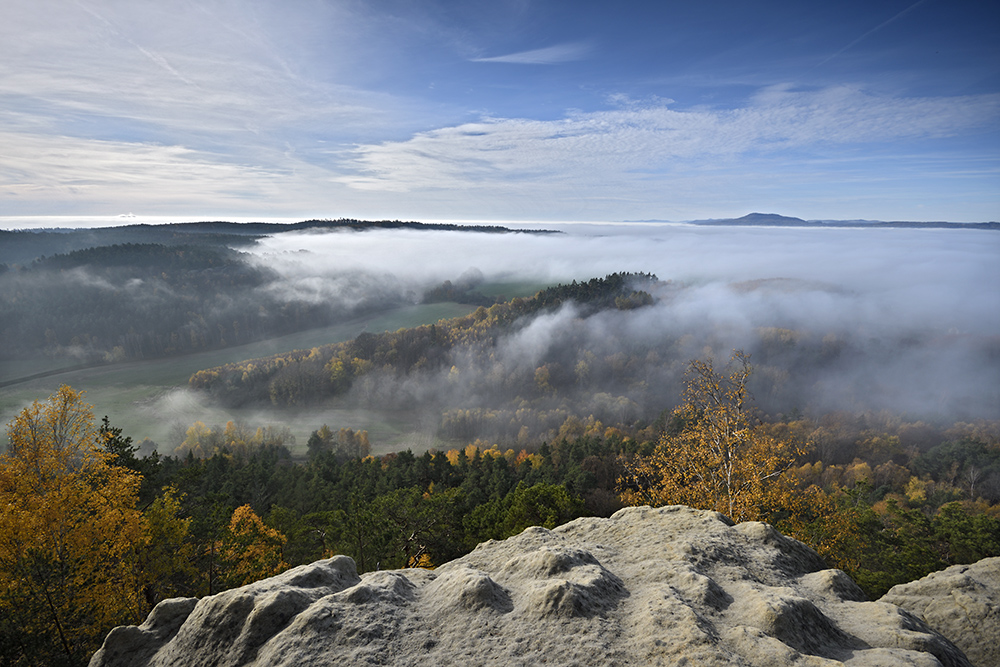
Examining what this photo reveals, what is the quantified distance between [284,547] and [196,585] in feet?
42.6

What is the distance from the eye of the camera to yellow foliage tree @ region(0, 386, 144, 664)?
14.9 m

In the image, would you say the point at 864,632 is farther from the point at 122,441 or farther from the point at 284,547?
the point at 122,441

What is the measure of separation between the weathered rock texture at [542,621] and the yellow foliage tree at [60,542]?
9.37 m

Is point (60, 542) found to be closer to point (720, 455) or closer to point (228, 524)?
point (228, 524)

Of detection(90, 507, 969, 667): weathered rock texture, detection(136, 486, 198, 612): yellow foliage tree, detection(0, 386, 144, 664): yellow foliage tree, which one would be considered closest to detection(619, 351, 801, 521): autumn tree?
detection(90, 507, 969, 667): weathered rock texture

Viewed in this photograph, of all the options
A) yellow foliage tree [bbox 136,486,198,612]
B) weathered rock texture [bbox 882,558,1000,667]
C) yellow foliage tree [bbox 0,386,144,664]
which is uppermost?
weathered rock texture [bbox 882,558,1000,667]

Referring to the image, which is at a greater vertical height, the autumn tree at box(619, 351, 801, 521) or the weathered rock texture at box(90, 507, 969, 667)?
the weathered rock texture at box(90, 507, 969, 667)

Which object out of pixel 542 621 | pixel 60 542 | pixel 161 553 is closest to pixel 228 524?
pixel 161 553

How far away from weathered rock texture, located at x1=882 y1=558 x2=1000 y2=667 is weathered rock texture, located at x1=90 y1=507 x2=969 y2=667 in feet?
7.48

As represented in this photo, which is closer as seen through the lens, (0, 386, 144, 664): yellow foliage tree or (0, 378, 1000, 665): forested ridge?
(0, 386, 144, 664): yellow foliage tree

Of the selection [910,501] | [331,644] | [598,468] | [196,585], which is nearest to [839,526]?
[331,644]

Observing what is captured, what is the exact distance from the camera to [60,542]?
1719cm

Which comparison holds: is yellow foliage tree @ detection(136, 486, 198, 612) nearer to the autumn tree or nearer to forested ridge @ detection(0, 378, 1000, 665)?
forested ridge @ detection(0, 378, 1000, 665)

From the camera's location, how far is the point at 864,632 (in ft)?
27.6
